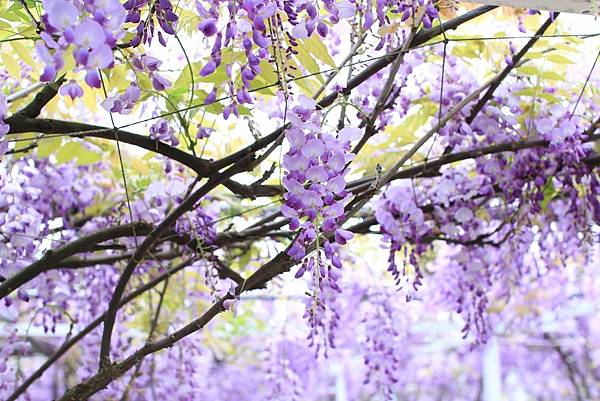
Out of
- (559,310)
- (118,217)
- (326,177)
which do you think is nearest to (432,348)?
(559,310)

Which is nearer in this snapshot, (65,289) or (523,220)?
(523,220)

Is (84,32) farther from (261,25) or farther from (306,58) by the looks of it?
(306,58)

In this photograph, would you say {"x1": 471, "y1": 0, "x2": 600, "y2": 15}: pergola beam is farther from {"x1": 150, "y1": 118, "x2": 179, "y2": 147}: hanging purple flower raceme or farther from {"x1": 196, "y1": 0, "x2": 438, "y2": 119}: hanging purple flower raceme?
{"x1": 150, "y1": 118, "x2": 179, "y2": 147}: hanging purple flower raceme

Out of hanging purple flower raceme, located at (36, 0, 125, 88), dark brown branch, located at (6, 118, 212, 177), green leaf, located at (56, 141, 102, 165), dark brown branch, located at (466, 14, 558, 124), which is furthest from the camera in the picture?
green leaf, located at (56, 141, 102, 165)

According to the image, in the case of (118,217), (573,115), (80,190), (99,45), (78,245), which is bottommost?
(99,45)

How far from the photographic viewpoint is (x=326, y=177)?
1.01 m

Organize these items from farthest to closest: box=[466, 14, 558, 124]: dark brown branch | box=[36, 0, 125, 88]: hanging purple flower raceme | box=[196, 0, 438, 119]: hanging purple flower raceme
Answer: box=[466, 14, 558, 124]: dark brown branch → box=[196, 0, 438, 119]: hanging purple flower raceme → box=[36, 0, 125, 88]: hanging purple flower raceme

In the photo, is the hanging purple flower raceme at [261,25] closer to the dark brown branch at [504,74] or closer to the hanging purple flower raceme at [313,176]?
the hanging purple flower raceme at [313,176]

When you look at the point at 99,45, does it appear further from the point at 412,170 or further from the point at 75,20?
the point at 412,170

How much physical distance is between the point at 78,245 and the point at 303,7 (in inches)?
31.9

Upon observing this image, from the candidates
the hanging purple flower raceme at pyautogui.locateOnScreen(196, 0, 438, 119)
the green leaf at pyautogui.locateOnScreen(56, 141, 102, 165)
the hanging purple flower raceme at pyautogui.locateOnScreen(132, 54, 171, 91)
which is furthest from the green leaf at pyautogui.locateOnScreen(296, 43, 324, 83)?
the green leaf at pyautogui.locateOnScreen(56, 141, 102, 165)

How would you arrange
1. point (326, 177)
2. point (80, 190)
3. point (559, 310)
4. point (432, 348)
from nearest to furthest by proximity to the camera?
point (326, 177)
point (80, 190)
point (559, 310)
point (432, 348)

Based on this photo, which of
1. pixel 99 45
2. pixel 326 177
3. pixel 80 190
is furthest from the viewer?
pixel 80 190

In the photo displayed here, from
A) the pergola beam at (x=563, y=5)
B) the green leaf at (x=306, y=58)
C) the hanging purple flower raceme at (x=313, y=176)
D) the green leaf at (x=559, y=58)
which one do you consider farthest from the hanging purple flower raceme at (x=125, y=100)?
the green leaf at (x=559, y=58)
